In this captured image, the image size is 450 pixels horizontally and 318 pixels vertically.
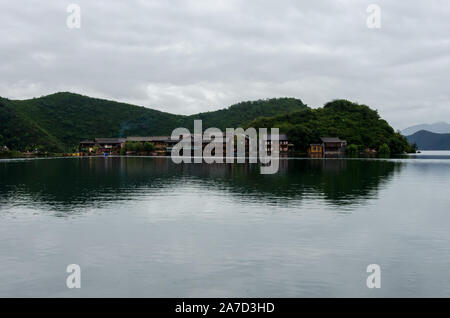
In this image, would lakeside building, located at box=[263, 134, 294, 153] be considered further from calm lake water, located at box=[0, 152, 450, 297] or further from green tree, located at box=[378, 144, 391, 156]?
calm lake water, located at box=[0, 152, 450, 297]

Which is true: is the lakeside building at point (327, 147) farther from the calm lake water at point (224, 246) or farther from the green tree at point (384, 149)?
the calm lake water at point (224, 246)

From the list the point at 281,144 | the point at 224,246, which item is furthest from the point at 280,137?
the point at 224,246

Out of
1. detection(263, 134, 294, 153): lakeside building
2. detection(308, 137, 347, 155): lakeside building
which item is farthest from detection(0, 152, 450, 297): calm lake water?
detection(308, 137, 347, 155): lakeside building

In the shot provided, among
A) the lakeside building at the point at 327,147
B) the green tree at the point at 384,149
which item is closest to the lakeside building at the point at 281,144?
the lakeside building at the point at 327,147

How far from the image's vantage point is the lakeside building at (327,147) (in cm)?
17288

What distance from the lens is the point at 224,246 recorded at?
18891 millimetres

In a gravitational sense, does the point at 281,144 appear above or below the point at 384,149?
above

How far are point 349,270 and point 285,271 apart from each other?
2562 millimetres

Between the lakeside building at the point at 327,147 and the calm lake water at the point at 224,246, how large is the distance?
14054cm

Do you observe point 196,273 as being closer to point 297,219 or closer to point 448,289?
point 448,289

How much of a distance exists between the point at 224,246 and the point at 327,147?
16205cm

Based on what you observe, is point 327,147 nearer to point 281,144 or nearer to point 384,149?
point 281,144
